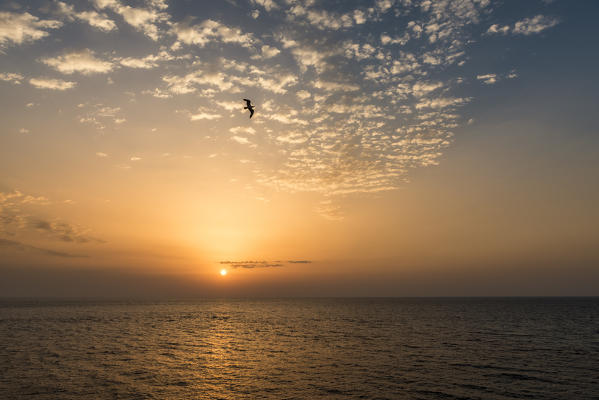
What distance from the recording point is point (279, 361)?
140 ft

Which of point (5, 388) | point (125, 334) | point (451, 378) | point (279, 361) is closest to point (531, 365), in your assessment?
point (451, 378)

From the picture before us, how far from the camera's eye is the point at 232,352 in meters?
49.2

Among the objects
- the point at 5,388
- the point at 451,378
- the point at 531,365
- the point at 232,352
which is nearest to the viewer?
the point at 5,388

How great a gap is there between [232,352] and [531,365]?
36.9 metres

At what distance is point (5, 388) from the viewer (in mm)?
30047

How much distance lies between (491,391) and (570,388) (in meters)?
7.97

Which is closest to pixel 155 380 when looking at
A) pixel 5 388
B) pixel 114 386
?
pixel 114 386

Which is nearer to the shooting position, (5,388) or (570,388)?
(5,388)

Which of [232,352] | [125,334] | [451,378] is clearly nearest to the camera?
[451,378]

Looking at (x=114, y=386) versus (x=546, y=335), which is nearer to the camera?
(x=114, y=386)

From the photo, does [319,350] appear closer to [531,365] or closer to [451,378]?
[451,378]

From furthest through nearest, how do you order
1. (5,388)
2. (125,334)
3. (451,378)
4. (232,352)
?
1. (125,334)
2. (232,352)
3. (451,378)
4. (5,388)

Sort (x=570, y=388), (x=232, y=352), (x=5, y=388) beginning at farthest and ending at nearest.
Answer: (x=232, y=352)
(x=570, y=388)
(x=5, y=388)

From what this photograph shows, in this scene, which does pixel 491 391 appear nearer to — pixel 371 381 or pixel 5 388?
pixel 371 381
